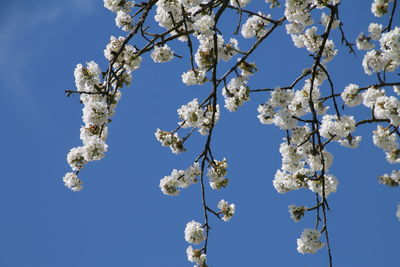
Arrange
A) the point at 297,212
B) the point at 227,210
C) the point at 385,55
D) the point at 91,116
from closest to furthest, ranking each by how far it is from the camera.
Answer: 1. the point at 91,116
2. the point at 385,55
3. the point at 297,212
4. the point at 227,210

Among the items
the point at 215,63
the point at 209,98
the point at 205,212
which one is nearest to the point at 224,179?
the point at 205,212

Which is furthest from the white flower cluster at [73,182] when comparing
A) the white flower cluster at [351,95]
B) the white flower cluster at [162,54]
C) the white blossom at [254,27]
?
the white flower cluster at [351,95]

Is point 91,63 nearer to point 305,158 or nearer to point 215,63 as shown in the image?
point 215,63

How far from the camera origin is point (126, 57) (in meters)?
5.14

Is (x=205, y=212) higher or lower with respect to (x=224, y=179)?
lower

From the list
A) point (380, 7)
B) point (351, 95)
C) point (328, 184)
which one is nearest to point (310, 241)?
point (328, 184)

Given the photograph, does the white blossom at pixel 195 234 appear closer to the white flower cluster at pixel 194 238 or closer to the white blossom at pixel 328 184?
the white flower cluster at pixel 194 238

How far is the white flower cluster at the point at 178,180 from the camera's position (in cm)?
562

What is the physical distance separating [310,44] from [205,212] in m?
2.63

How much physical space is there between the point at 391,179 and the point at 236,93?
2.34 meters

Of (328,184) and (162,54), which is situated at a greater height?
(162,54)

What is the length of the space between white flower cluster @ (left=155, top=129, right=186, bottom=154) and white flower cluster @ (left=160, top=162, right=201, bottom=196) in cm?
33

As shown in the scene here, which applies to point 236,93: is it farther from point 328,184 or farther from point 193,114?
point 328,184

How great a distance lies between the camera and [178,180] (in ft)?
19.0
